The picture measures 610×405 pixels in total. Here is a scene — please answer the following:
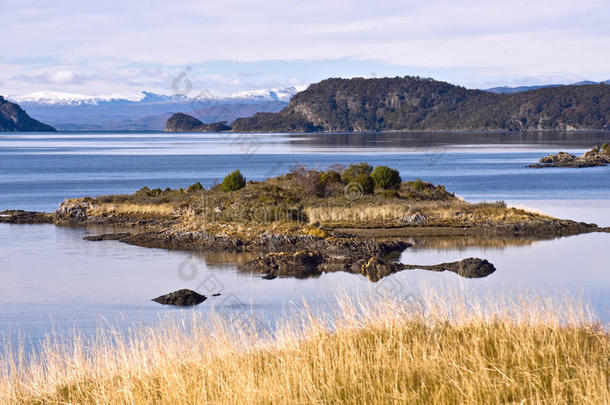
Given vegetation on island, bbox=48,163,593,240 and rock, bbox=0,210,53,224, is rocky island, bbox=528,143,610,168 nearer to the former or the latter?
vegetation on island, bbox=48,163,593,240

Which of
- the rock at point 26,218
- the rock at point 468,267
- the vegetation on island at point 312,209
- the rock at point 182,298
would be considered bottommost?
the rock at point 26,218

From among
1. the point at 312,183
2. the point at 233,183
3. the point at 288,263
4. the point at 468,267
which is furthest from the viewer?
the point at 233,183

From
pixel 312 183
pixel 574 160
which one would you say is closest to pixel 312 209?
pixel 312 183

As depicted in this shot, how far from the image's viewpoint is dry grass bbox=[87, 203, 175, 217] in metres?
45.6

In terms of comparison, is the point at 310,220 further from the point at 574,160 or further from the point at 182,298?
the point at 574,160

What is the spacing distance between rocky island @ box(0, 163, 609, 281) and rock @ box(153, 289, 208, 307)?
429 cm

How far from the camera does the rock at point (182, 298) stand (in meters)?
24.5

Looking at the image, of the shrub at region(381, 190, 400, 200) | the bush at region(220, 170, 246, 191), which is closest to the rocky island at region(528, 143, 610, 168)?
the shrub at region(381, 190, 400, 200)

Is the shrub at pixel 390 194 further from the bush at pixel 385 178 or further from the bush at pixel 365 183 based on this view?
the bush at pixel 385 178

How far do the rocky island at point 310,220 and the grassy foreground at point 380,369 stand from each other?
16.7m

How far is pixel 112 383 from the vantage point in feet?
34.1

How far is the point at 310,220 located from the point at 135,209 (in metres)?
13.2

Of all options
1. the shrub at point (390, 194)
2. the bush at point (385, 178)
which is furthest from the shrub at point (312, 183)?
the bush at point (385, 178)

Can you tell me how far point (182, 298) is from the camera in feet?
80.9
